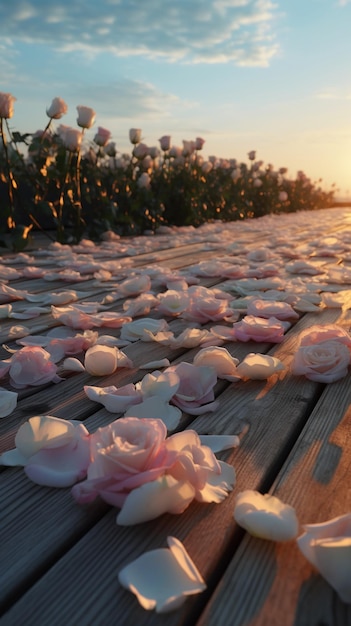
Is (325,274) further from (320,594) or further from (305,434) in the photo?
(320,594)

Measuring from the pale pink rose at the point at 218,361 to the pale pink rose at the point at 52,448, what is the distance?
422 millimetres

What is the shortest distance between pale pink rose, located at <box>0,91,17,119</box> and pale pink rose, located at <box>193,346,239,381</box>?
3.21 meters

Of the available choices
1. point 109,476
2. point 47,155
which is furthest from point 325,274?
point 47,155

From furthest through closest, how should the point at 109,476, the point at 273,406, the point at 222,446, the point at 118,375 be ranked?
1. the point at 118,375
2. the point at 273,406
3. the point at 222,446
4. the point at 109,476

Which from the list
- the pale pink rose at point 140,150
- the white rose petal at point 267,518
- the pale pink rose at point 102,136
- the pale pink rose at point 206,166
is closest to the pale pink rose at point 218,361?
the white rose petal at point 267,518

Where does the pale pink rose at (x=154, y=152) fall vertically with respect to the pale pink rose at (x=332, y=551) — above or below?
above

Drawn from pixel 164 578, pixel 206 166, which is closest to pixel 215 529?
pixel 164 578

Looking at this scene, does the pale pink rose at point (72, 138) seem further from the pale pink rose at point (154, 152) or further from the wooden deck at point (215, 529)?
the wooden deck at point (215, 529)

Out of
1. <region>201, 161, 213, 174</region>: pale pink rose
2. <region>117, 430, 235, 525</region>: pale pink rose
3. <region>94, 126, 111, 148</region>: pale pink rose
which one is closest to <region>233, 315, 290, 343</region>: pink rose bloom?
<region>117, 430, 235, 525</region>: pale pink rose

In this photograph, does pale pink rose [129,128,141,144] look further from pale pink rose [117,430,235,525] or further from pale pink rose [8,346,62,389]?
pale pink rose [117,430,235,525]

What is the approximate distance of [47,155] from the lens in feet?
14.9

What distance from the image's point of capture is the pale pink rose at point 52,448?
85 centimetres

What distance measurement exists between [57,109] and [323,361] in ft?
12.1

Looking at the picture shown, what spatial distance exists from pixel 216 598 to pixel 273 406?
1.79ft
